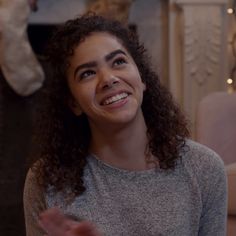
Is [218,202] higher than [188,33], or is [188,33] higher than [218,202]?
[188,33]

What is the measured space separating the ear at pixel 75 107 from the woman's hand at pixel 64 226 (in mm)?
355

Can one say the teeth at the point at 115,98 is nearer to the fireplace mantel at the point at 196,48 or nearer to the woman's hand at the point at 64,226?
the woman's hand at the point at 64,226

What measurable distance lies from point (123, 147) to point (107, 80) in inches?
6.3

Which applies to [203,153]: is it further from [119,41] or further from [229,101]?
[229,101]

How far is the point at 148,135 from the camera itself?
1.19 metres

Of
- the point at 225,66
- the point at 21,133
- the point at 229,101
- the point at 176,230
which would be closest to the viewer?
the point at 176,230

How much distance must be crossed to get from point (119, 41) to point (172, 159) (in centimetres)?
28

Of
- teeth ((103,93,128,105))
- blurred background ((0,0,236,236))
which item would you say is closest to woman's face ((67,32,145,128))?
teeth ((103,93,128,105))

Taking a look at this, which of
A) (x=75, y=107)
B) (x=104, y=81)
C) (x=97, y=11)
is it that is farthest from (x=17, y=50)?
(x=104, y=81)

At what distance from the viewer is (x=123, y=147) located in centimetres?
114

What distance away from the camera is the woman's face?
3.52 ft

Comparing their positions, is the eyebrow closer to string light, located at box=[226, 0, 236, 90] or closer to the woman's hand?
the woman's hand

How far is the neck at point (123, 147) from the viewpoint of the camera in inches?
44.7

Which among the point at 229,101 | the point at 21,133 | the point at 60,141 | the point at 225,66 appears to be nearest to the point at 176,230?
the point at 60,141
